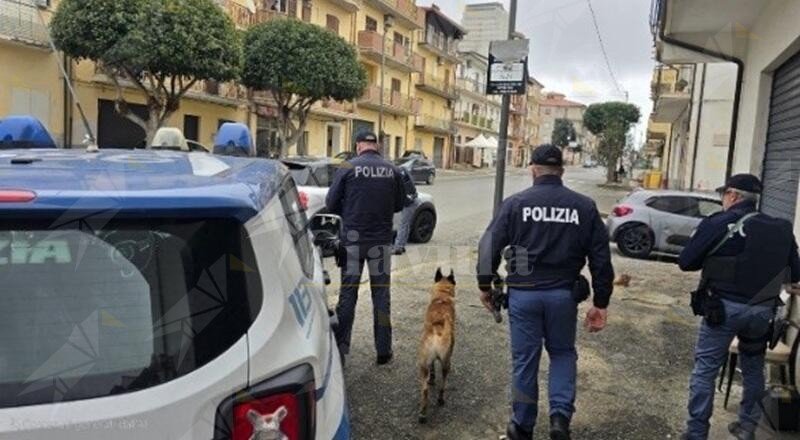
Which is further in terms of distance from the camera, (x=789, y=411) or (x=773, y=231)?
(x=789, y=411)

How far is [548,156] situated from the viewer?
3.51 m

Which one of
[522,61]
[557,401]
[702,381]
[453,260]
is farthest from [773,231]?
[453,260]

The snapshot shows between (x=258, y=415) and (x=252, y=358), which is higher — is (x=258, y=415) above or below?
below

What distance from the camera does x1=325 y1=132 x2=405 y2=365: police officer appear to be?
4.67 m

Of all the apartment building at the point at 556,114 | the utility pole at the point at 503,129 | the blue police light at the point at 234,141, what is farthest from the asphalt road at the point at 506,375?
Answer: the apartment building at the point at 556,114

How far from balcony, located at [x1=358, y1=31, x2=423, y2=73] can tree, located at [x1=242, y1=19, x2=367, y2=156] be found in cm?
1022

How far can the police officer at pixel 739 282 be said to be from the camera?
11.3 ft

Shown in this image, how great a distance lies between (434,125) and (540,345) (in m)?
43.8

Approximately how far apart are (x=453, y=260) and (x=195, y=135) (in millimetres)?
17798

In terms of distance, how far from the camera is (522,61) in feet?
25.2

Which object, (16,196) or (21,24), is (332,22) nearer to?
(21,24)

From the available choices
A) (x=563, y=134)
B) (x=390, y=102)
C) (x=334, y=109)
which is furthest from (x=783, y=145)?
(x=563, y=134)

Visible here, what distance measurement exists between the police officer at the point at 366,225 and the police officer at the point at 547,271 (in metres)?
1.33

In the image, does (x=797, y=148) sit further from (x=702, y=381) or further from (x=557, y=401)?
(x=557, y=401)
